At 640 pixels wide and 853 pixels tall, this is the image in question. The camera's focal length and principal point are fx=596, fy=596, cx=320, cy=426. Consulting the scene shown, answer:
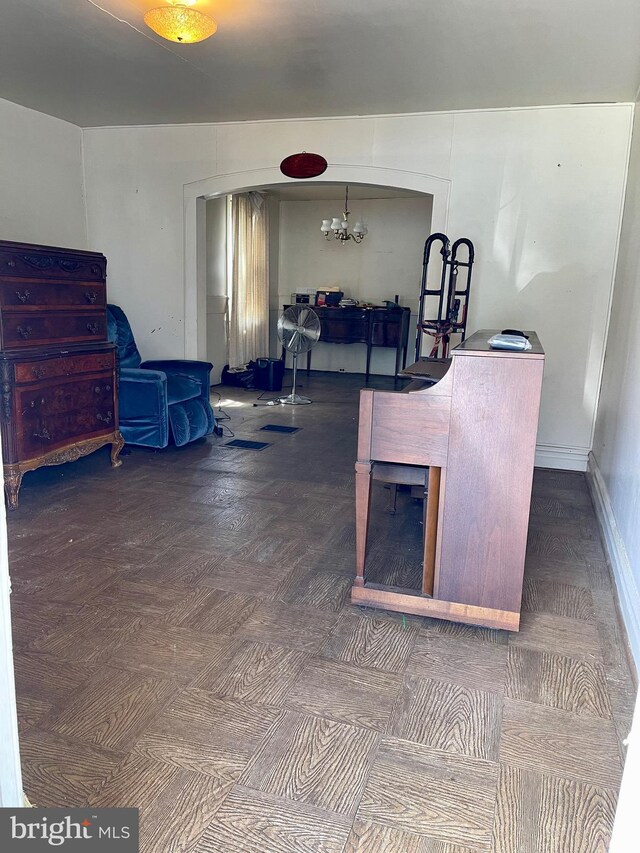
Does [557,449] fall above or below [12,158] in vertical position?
below

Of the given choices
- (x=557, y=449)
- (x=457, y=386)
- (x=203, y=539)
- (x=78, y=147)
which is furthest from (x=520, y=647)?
(x=78, y=147)

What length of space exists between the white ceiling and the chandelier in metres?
2.87

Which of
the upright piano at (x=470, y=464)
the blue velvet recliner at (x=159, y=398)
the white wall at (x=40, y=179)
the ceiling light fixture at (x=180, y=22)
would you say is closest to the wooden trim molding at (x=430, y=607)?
the upright piano at (x=470, y=464)

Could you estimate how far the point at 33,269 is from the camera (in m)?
3.38

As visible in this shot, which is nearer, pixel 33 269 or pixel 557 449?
pixel 33 269

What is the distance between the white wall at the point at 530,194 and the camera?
13.5ft

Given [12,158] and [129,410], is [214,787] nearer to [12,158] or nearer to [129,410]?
[129,410]

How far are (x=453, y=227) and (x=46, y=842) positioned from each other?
4287 millimetres

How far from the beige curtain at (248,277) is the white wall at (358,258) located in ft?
2.31

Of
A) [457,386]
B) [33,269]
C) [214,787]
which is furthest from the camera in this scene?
[33,269]

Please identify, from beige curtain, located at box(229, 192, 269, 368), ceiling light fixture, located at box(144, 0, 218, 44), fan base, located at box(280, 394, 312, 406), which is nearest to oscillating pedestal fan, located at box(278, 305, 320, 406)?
fan base, located at box(280, 394, 312, 406)

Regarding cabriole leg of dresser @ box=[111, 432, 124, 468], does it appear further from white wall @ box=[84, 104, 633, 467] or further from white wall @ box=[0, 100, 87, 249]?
white wall @ box=[84, 104, 633, 467]

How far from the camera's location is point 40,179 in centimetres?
485

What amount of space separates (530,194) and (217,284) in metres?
4.17
